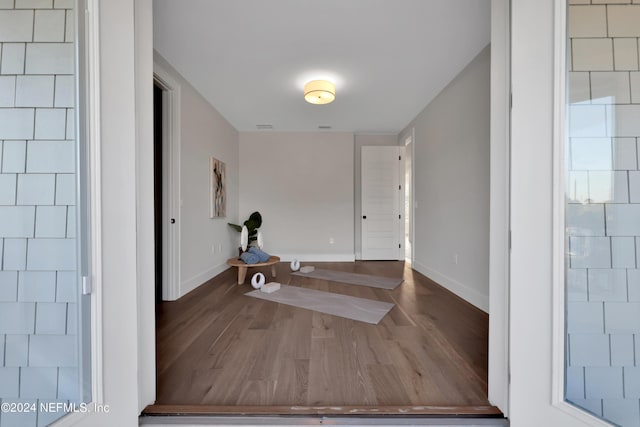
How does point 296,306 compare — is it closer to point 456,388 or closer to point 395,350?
point 395,350

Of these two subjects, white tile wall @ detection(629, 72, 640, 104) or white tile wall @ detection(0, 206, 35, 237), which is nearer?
white tile wall @ detection(0, 206, 35, 237)

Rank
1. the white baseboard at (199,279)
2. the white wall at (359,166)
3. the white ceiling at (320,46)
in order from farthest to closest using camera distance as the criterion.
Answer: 1. the white wall at (359,166)
2. the white baseboard at (199,279)
3. the white ceiling at (320,46)

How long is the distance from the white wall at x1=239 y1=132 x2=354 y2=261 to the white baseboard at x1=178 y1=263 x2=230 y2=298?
51.1 inches

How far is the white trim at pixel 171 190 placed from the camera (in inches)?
108

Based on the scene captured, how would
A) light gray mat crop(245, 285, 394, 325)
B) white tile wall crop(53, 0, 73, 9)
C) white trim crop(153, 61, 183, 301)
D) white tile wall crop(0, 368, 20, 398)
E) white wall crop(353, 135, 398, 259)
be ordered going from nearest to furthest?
1. white tile wall crop(0, 368, 20, 398)
2. white tile wall crop(53, 0, 73, 9)
3. light gray mat crop(245, 285, 394, 325)
4. white trim crop(153, 61, 183, 301)
5. white wall crop(353, 135, 398, 259)

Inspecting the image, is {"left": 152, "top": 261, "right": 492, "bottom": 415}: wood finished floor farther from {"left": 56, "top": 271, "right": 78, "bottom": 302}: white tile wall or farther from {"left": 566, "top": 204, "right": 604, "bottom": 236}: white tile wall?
{"left": 566, "top": 204, "right": 604, "bottom": 236}: white tile wall

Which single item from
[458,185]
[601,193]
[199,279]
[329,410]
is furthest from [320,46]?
[199,279]

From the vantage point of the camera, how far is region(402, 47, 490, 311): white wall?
94.8 inches

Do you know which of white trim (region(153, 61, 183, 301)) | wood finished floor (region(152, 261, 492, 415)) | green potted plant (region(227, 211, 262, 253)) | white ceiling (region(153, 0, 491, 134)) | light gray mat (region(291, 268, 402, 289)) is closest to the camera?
wood finished floor (region(152, 261, 492, 415))

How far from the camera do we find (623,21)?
0.98 metres

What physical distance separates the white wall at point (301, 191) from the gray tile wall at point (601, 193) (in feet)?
13.3

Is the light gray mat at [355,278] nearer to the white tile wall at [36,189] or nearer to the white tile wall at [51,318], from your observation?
the white tile wall at [51,318]

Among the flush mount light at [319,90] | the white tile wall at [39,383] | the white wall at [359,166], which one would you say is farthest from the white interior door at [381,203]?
the white tile wall at [39,383]

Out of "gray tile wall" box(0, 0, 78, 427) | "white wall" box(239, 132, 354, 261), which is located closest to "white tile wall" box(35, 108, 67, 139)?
"gray tile wall" box(0, 0, 78, 427)
